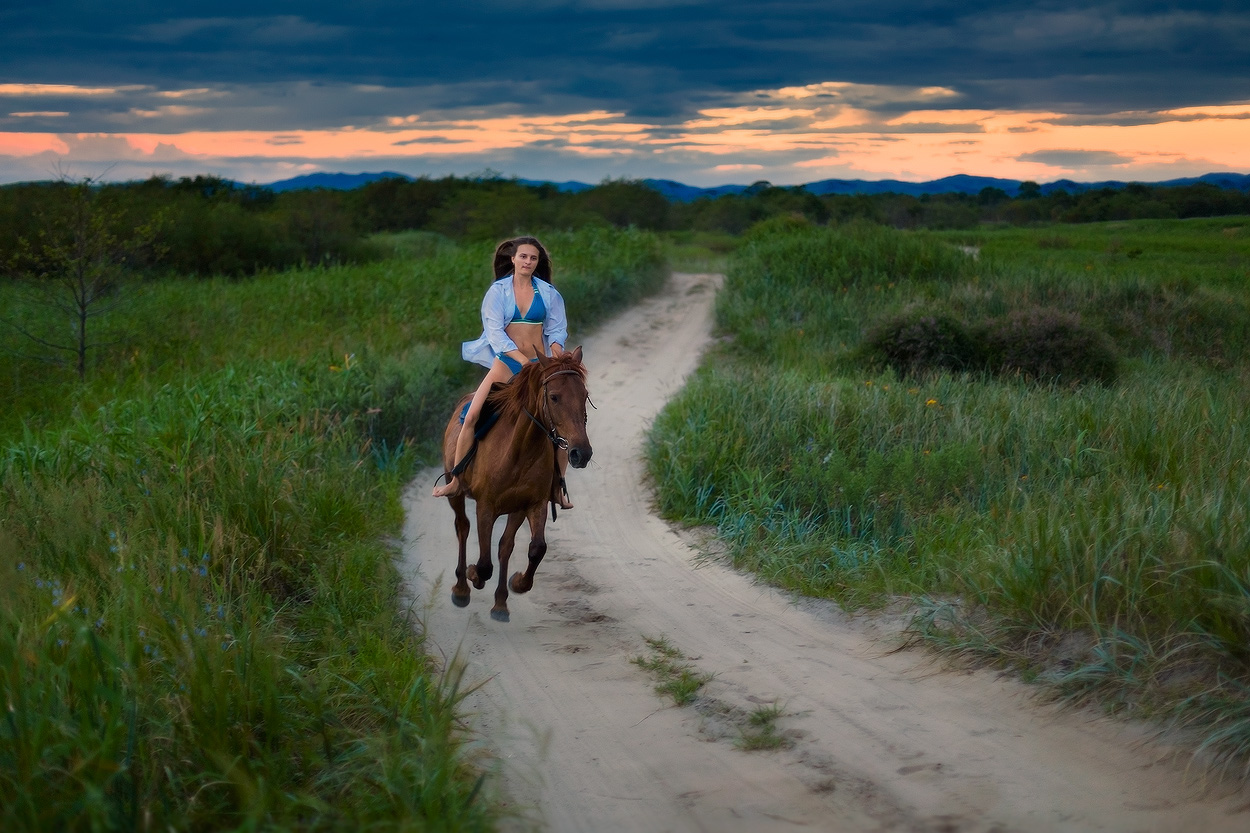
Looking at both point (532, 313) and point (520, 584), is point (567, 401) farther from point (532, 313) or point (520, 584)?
point (520, 584)

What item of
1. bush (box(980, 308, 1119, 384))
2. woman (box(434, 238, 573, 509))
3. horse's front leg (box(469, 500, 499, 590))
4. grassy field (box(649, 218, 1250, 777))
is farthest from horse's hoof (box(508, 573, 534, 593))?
bush (box(980, 308, 1119, 384))

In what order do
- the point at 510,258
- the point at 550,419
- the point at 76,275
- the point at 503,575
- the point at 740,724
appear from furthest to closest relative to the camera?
the point at 76,275 < the point at 510,258 < the point at 503,575 < the point at 550,419 < the point at 740,724

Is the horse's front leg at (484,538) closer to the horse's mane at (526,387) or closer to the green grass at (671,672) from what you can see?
the horse's mane at (526,387)

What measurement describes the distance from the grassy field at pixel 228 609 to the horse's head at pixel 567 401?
1.54 m

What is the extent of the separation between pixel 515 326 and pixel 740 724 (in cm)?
347

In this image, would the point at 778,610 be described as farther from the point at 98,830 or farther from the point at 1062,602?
the point at 98,830

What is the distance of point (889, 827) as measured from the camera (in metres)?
3.61

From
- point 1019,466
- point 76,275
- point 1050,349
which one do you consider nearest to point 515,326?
point 1019,466

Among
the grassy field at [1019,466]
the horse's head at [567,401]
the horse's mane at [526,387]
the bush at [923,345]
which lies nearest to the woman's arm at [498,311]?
the horse's mane at [526,387]

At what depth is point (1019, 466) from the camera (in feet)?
27.2

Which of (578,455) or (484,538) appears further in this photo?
(484,538)

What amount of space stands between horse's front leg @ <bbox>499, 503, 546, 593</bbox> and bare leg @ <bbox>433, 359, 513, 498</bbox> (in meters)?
0.71

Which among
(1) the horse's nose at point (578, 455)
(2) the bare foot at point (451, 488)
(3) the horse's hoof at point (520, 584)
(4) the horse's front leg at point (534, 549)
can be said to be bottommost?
(3) the horse's hoof at point (520, 584)

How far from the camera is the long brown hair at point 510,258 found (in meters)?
7.00
